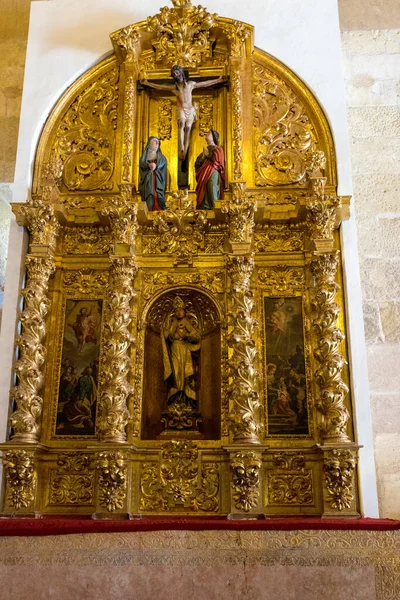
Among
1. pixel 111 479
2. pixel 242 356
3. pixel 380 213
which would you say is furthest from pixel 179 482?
pixel 380 213

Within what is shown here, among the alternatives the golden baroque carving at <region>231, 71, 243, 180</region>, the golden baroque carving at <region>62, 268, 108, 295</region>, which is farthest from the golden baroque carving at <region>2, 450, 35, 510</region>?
the golden baroque carving at <region>231, 71, 243, 180</region>

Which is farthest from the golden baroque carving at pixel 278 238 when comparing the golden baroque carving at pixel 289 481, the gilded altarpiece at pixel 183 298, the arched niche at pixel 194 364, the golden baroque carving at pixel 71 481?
the golden baroque carving at pixel 71 481

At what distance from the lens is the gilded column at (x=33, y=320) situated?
7945mm

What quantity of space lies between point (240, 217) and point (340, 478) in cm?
349

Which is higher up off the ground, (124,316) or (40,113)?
(40,113)

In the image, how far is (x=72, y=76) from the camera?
9.74 meters

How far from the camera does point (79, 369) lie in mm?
8461

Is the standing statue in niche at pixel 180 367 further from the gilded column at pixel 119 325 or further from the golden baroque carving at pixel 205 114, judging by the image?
the golden baroque carving at pixel 205 114

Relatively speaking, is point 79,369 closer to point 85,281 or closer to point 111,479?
point 85,281

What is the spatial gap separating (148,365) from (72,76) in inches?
178

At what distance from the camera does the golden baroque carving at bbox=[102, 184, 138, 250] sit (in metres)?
8.62

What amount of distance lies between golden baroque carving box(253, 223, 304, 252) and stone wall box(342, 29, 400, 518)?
91 cm

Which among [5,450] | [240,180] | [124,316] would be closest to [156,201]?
[240,180]

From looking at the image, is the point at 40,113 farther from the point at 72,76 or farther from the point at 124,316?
the point at 124,316
